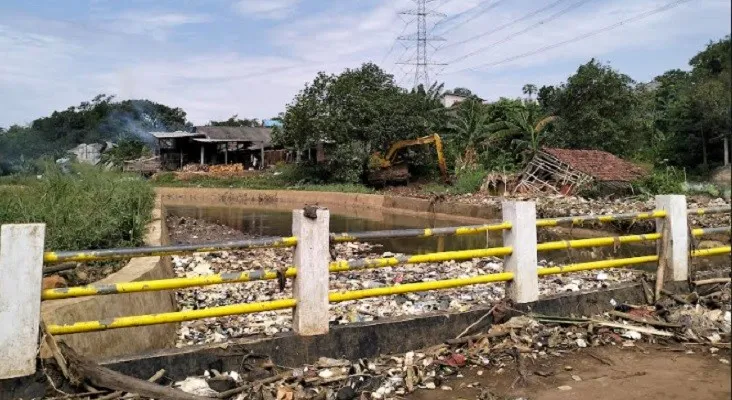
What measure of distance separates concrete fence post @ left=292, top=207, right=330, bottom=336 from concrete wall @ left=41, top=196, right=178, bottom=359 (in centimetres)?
124

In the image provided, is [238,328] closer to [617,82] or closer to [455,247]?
[455,247]

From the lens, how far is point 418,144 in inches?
1313

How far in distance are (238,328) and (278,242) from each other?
8.38ft

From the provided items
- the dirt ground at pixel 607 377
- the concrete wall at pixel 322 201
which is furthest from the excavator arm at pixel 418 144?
the dirt ground at pixel 607 377

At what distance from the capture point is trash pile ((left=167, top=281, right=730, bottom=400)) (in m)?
3.99

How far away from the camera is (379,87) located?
3475 centimetres

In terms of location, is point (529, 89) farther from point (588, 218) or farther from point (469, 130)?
point (588, 218)

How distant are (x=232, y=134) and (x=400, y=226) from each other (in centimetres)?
2890

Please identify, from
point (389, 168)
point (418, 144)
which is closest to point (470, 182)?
point (418, 144)

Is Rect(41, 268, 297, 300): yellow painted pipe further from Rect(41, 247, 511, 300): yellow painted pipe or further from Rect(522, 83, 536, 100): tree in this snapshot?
Rect(522, 83, 536, 100): tree

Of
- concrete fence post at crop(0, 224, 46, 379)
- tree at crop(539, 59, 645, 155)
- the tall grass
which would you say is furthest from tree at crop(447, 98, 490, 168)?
concrete fence post at crop(0, 224, 46, 379)

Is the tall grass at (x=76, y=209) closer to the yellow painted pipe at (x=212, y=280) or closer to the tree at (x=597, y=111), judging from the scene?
the yellow painted pipe at (x=212, y=280)

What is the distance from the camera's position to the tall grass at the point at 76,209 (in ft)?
21.7

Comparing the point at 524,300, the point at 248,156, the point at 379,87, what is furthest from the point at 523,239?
the point at 248,156
